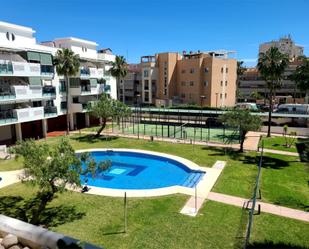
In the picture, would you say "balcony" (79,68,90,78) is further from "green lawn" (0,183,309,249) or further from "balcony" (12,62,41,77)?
"green lawn" (0,183,309,249)

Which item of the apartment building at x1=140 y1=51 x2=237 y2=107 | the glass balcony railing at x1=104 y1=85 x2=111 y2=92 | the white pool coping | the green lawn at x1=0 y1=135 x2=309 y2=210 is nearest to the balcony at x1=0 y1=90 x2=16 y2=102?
the green lawn at x1=0 y1=135 x2=309 y2=210

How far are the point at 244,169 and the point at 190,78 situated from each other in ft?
152

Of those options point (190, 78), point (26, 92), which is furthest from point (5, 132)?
point (190, 78)

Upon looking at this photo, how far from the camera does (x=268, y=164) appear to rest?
2417 cm

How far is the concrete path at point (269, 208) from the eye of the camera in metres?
14.5

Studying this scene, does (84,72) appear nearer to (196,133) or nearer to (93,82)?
(93,82)

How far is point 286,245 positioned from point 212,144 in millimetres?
20556

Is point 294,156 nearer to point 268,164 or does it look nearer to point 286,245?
point 268,164

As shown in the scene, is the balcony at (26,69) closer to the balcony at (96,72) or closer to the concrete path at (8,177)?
the balcony at (96,72)

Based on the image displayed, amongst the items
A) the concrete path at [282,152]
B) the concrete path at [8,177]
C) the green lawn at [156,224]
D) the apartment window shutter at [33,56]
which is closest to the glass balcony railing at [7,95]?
the apartment window shutter at [33,56]

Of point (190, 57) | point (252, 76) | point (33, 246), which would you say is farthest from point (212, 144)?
point (252, 76)

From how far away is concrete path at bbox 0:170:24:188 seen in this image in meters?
19.4

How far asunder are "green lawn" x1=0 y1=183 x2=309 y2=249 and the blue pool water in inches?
150

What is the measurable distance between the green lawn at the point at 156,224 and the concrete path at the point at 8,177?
2715 millimetres
